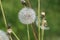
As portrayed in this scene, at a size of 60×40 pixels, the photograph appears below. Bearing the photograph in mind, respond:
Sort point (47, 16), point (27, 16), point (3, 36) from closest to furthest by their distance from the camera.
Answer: point (3, 36) → point (27, 16) → point (47, 16)

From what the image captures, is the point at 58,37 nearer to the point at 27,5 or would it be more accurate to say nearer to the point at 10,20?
the point at 10,20

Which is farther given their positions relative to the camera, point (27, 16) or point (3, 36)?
point (27, 16)

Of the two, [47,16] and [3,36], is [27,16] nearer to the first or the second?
[3,36]

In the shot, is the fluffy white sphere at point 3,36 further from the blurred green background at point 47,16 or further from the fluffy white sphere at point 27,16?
the blurred green background at point 47,16

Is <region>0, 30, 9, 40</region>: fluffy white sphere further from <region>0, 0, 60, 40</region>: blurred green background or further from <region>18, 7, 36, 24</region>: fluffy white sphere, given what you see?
<region>0, 0, 60, 40</region>: blurred green background

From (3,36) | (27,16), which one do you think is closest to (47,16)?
(27,16)

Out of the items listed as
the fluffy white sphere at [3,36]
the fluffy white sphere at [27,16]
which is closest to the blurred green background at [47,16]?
the fluffy white sphere at [27,16]
